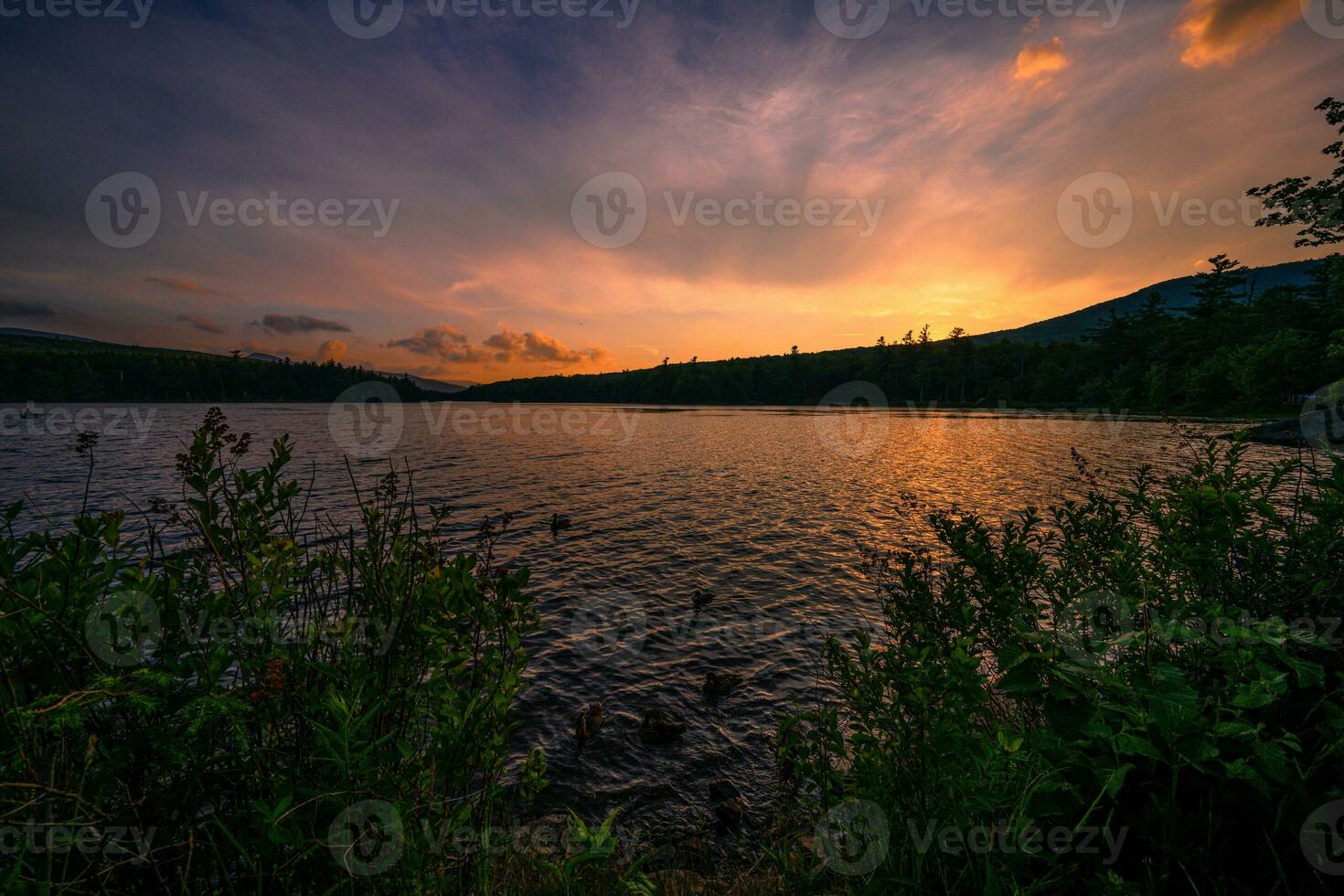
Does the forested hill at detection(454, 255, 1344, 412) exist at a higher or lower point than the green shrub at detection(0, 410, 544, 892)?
higher

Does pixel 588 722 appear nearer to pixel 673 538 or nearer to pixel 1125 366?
pixel 673 538

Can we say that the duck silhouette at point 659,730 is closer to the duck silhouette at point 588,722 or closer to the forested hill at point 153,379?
the duck silhouette at point 588,722

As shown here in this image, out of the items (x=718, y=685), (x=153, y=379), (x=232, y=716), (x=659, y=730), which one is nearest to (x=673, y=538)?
(x=718, y=685)

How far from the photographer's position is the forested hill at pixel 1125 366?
57.5 m

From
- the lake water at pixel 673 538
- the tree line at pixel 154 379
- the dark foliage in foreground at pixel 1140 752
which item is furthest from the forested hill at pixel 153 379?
the dark foliage in foreground at pixel 1140 752

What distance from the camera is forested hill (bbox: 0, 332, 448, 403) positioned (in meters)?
136

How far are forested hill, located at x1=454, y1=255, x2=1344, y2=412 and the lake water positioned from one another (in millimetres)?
8022

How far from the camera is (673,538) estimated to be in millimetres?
18797

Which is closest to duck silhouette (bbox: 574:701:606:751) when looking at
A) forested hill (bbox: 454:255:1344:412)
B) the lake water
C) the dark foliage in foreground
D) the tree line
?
the lake water

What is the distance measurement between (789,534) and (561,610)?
32.8 ft

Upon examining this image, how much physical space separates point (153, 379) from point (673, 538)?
705 ft

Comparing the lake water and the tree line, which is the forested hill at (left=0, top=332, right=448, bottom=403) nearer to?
the tree line

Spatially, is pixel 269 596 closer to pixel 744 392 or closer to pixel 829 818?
pixel 829 818

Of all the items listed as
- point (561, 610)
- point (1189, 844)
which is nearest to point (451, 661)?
point (1189, 844)
